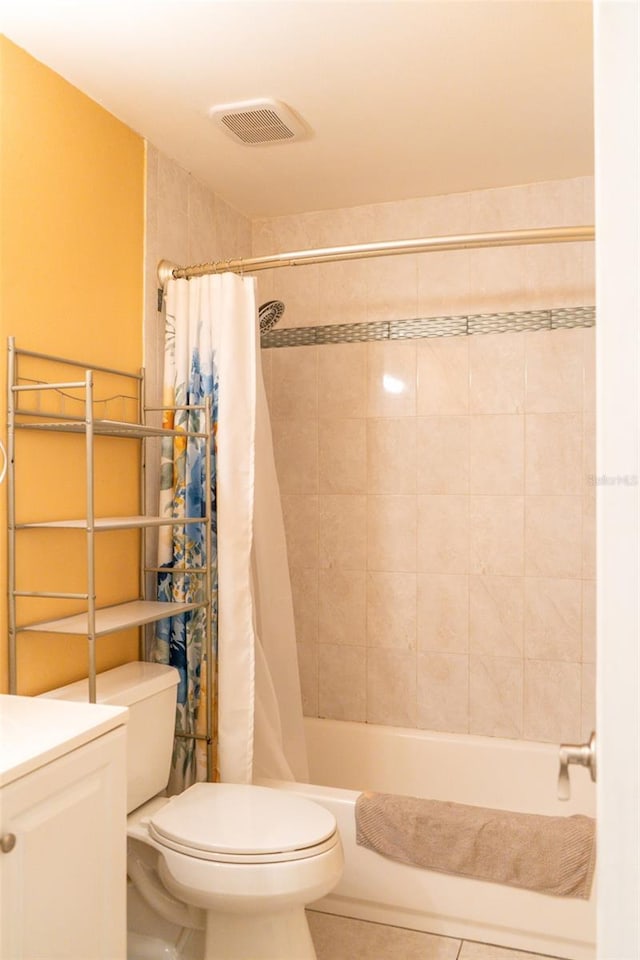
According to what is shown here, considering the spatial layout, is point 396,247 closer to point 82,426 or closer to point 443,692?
point 82,426

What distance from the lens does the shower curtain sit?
2.33 meters

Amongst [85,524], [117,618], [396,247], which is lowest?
[117,618]

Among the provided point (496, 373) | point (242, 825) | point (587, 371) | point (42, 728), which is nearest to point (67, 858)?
point (42, 728)

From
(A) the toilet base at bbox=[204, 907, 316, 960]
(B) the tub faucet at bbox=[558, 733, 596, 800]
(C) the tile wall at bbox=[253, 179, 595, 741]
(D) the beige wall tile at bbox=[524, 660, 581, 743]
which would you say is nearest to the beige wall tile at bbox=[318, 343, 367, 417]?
(C) the tile wall at bbox=[253, 179, 595, 741]

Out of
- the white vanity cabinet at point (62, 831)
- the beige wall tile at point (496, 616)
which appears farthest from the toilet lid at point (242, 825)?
the beige wall tile at point (496, 616)

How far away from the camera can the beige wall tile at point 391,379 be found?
298 centimetres

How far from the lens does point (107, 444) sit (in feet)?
7.55

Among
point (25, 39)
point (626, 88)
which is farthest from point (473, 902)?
point (25, 39)

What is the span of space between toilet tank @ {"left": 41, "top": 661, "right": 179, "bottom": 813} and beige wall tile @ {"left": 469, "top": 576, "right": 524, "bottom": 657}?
4.00 ft

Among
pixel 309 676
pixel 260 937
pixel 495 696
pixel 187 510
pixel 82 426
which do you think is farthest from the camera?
pixel 309 676

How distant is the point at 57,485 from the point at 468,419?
1559mm

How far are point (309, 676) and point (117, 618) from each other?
120 centimetres

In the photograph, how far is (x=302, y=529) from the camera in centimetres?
314

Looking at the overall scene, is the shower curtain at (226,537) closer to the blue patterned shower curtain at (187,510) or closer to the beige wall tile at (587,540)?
the blue patterned shower curtain at (187,510)
